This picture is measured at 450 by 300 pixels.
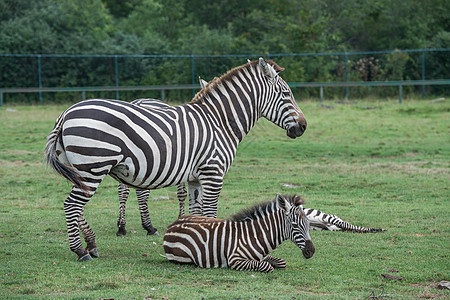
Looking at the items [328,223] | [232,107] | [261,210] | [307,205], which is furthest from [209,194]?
[307,205]

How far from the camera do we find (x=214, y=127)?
885cm

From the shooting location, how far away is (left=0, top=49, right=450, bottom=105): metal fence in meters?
30.3

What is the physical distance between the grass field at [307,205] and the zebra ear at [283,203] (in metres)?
0.76

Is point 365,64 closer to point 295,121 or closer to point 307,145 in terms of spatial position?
point 307,145

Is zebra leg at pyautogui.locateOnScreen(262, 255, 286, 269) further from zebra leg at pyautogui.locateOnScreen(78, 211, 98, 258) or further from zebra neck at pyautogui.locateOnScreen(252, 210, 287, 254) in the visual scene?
zebra leg at pyautogui.locateOnScreen(78, 211, 98, 258)

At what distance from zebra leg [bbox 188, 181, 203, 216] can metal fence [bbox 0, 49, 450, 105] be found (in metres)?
20.0

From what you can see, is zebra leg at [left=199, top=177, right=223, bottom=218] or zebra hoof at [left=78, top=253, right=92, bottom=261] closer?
zebra hoof at [left=78, top=253, right=92, bottom=261]

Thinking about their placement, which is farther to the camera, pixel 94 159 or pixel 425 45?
pixel 425 45

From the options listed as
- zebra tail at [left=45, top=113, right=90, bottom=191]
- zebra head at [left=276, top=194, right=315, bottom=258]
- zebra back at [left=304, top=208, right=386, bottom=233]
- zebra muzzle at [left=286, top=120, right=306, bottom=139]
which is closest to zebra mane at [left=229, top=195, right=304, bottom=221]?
zebra head at [left=276, top=194, right=315, bottom=258]

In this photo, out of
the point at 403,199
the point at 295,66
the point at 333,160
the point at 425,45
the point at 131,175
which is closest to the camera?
the point at 131,175

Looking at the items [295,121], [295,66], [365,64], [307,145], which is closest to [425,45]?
[365,64]

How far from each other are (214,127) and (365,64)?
1014 inches

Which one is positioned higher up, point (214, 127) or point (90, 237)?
point (214, 127)

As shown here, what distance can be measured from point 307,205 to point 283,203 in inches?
194
